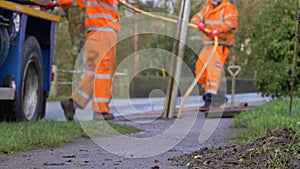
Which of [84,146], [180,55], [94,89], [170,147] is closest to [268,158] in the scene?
[170,147]

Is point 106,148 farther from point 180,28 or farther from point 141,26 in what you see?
point 141,26

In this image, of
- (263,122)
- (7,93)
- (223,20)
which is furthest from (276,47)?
(7,93)

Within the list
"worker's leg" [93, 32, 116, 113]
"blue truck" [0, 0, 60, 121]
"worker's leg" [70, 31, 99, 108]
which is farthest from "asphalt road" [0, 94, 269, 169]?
"blue truck" [0, 0, 60, 121]

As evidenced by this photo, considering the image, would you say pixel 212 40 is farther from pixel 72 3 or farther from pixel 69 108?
pixel 69 108

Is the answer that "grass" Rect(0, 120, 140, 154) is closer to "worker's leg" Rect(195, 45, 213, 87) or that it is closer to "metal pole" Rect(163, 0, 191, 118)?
"metal pole" Rect(163, 0, 191, 118)

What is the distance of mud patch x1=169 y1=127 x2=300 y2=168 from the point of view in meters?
4.44

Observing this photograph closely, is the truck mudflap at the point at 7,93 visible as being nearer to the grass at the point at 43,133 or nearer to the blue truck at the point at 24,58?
the blue truck at the point at 24,58

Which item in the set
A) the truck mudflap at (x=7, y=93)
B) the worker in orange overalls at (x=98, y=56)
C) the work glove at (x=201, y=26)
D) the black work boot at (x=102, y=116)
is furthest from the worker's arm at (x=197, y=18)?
the truck mudflap at (x=7, y=93)

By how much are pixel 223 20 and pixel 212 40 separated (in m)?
0.36

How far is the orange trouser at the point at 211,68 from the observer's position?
1082 centimetres

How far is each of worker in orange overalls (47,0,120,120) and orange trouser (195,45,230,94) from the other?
230 cm

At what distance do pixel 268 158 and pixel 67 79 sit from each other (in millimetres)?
21742

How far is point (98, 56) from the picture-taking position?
29.1 feet

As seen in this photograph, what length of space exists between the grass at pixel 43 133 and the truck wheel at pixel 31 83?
790 mm
